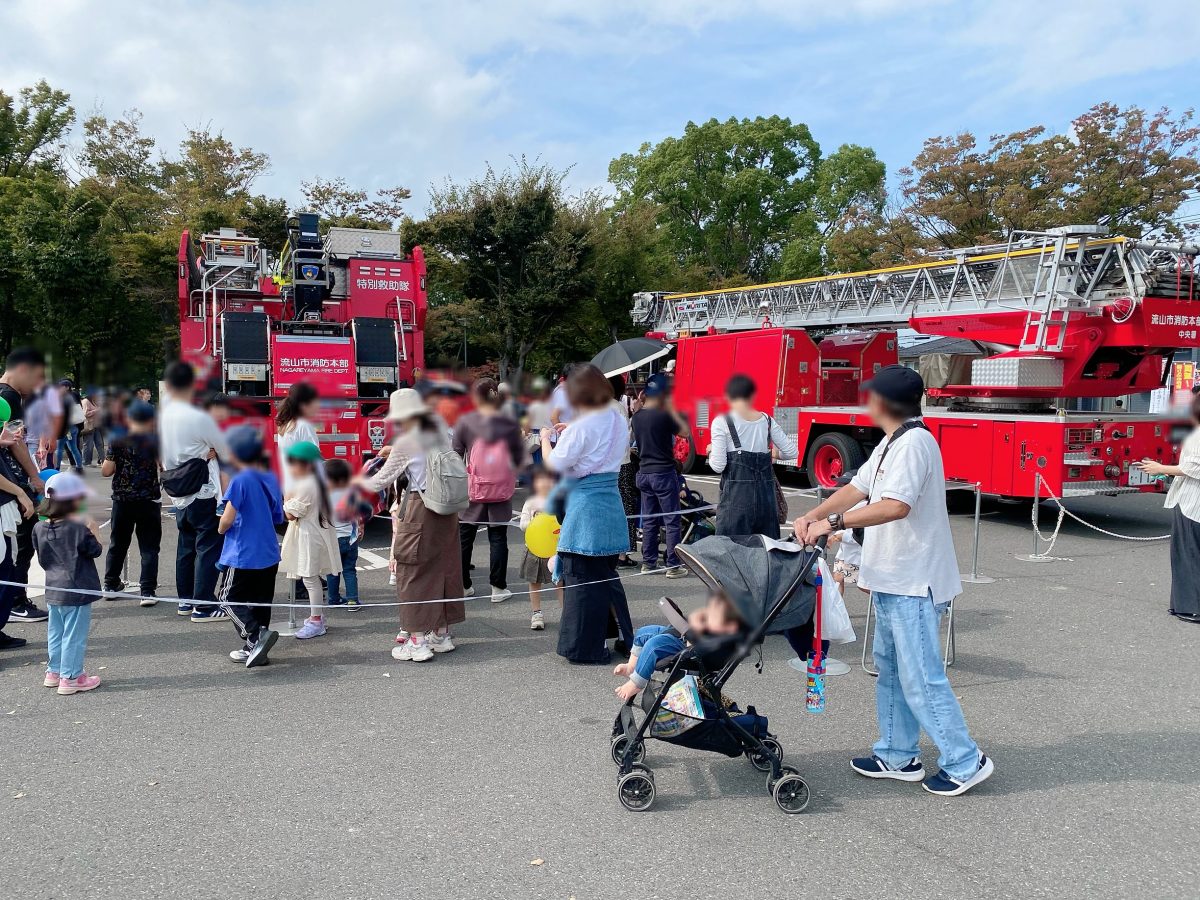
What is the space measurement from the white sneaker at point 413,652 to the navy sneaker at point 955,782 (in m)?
3.22

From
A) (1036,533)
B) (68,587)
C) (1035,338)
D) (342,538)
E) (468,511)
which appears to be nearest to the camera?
(68,587)

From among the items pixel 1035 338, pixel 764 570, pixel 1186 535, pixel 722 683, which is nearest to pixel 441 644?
pixel 722 683

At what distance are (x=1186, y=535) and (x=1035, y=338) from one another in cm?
377

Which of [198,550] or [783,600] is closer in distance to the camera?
[783,600]

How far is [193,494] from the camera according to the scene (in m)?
3.49

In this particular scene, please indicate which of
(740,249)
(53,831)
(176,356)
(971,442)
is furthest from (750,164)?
(971,442)

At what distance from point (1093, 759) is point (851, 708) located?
3.98 ft

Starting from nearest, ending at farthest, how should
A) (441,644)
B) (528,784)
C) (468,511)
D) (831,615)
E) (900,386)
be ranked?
1. (900,386)
2. (528,784)
3. (831,615)
4. (468,511)
5. (441,644)

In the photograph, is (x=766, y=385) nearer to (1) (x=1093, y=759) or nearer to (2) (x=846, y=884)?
(1) (x=1093, y=759)

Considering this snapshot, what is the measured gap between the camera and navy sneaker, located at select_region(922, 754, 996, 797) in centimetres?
385

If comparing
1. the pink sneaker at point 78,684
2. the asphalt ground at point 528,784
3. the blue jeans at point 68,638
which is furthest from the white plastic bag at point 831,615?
the pink sneaker at point 78,684

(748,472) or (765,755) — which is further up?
(748,472)

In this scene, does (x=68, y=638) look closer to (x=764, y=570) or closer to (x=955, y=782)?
(x=764, y=570)

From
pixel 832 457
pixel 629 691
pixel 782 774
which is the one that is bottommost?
pixel 782 774
